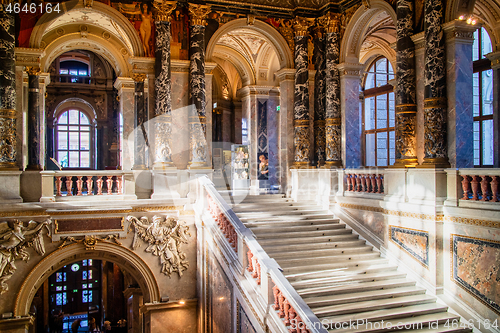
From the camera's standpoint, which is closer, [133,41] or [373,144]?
[133,41]


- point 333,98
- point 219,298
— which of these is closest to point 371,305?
point 219,298

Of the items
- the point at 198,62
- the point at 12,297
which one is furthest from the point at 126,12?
the point at 12,297

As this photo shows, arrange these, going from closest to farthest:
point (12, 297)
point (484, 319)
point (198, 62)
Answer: point (484, 319)
point (12, 297)
point (198, 62)

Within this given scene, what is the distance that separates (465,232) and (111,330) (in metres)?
15.0

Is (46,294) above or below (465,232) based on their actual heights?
below

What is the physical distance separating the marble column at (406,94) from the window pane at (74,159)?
1490 cm

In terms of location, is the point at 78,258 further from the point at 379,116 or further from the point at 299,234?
the point at 379,116

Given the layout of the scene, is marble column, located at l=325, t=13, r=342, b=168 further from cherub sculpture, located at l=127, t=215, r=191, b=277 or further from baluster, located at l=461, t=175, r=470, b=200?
cherub sculpture, located at l=127, t=215, r=191, b=277

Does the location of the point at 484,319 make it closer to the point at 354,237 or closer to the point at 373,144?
the point at 354,237

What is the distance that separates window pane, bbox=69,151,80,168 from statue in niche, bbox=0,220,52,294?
9906mm

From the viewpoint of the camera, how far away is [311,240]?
10.1 m

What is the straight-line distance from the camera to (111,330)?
18.0 meters

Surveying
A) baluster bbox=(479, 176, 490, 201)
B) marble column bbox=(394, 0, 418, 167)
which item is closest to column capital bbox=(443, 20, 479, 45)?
marble column bbox=(394, 0, 418, 167)

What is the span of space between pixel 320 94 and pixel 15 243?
8.87 meters
